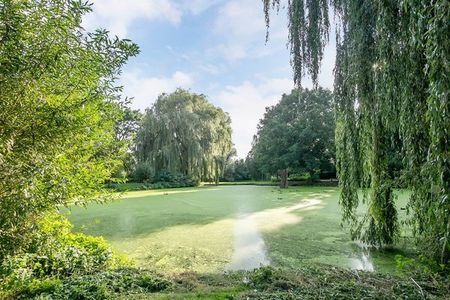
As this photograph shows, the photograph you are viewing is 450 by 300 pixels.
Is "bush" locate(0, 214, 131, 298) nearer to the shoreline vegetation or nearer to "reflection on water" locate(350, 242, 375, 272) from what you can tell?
the shoreline vegetation

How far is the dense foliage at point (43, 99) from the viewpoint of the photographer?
1.75 m

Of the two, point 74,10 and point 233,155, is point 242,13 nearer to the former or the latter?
point 74,10

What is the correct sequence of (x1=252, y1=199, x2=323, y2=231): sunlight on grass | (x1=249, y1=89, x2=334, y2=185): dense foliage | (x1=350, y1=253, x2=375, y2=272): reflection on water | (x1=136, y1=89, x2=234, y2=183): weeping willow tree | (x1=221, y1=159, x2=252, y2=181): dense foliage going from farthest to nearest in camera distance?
(x1=221, y1=159, x2=252, y2=181): dense foliage, (x1=249, y1=89, x2=334, y2=185): dense foliage, (x1=136, y1=89, x2=234, y2=183): weeping willow tree, (x1=252, y1=199, x2=323, y2=231): sunlight on grass, (x1=350, y1=253, x2=375, y2=272): reflection on water

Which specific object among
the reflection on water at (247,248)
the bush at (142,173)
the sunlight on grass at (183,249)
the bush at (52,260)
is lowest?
the reflection on water at (247,248)

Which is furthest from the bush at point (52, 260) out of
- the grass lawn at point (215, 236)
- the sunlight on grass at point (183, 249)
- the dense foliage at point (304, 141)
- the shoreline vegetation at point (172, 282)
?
the dense foliage at point (304, 141)

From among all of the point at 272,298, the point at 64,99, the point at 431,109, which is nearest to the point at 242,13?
the point at 64,99

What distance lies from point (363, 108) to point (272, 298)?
7.41 feet

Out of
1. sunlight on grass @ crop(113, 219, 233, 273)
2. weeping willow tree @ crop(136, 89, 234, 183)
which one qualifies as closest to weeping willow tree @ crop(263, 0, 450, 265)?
sunlight on grass @ crop(113, 219, 233, 273)

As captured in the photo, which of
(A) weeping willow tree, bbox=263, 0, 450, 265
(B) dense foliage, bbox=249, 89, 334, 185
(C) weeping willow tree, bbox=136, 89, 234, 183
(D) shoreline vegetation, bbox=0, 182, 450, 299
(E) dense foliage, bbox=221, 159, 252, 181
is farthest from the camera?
(E) dense foliage, bbox=221, 159, 252, 181

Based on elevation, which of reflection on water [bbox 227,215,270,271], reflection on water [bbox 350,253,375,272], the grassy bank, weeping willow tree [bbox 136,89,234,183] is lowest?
reflection on water [bbox 227,215,270,271]

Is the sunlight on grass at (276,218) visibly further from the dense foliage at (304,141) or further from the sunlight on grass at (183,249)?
the dense foliage at (304,141)

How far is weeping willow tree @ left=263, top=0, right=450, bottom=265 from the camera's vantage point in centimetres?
138

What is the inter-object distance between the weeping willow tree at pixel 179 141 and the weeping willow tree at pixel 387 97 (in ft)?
40.1

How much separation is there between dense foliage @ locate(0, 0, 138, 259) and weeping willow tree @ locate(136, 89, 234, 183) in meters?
13.1
